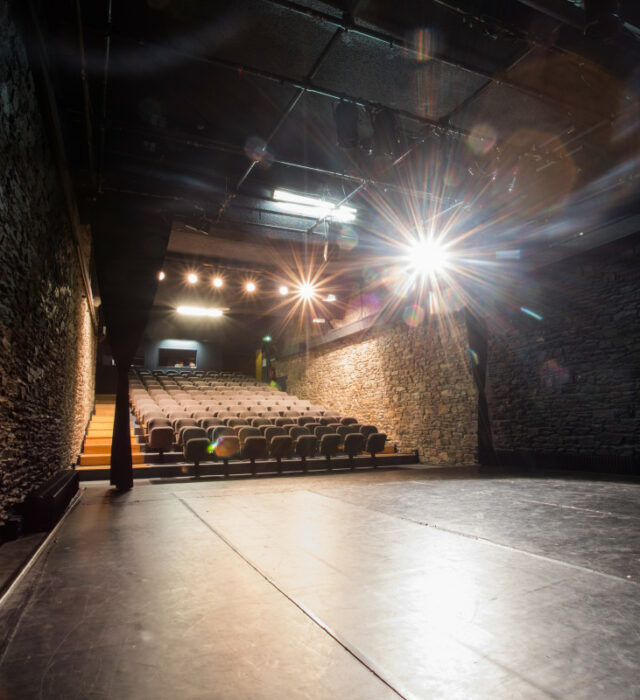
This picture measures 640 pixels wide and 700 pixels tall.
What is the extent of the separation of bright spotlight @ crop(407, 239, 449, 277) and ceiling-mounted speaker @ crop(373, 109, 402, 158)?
304 centimetres

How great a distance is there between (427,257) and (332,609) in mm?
7672

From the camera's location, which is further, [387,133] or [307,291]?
[307,291]

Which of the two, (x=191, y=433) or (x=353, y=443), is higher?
(x=191, y=433)

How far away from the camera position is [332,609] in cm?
194

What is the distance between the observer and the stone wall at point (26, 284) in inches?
101

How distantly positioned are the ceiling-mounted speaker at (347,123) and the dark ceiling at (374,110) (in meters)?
0.18

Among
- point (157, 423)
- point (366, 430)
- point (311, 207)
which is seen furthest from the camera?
point (366, 430)

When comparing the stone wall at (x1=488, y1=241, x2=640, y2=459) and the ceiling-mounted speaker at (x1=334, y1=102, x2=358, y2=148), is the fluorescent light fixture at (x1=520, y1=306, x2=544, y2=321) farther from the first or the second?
the ceiling-mounted speaker at (x1=334, y1=102, x2=358, y2=148)

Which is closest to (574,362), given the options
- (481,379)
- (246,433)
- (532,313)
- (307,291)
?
(532,313)

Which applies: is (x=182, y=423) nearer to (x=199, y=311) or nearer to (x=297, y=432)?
(x=297, y=432)

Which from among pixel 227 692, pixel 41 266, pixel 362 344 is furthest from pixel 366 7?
pixel 362 344

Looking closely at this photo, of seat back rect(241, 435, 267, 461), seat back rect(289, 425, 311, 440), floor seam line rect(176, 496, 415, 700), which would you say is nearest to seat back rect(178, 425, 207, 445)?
seat back rect(241, 435, 267, 461)

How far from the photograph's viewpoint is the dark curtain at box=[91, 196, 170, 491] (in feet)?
15.7

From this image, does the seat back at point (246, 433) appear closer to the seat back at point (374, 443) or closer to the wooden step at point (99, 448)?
the wooden step at point (99, 448)
